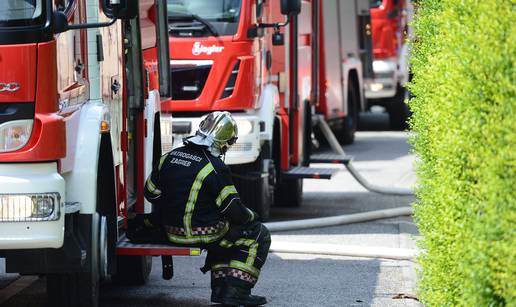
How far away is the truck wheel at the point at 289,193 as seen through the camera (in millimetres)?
14516

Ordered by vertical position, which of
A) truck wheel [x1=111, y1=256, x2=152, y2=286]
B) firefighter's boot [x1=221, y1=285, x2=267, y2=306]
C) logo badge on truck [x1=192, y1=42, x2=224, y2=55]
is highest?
logo badge on truck [x1=192, y1=42, x2=224, y2=55]

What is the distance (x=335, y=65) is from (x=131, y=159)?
34.8 ft

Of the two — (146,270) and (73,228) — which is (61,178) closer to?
(73,228)

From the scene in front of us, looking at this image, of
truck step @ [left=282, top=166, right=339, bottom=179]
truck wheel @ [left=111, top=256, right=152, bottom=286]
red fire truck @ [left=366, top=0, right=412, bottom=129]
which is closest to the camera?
truck wheel @ [left=111, top=256, right=152, bottom=286]

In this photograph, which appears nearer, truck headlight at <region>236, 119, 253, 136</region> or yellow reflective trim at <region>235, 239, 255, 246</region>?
yellow reflective trim at <region>235, 239, 255, 246</region>

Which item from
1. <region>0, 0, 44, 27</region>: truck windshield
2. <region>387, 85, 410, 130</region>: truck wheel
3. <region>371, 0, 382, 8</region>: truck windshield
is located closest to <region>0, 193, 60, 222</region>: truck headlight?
<region>0, 0, 44, 27</region>: truck windshield

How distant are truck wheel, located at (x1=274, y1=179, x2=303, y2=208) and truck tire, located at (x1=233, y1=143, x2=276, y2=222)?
5.99 feet

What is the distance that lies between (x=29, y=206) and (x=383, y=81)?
1844cm

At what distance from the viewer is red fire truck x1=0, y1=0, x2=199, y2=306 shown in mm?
6465

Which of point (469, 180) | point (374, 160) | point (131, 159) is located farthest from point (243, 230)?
point (374, 160)

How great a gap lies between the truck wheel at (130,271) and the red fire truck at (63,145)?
115 cm

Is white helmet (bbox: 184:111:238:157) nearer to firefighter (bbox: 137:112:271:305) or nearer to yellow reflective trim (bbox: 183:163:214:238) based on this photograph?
firefighter (bbox: 137:112:271:305)

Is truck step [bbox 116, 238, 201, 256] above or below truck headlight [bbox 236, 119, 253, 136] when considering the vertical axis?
below

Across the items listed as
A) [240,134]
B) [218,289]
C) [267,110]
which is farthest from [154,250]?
[267,110]
